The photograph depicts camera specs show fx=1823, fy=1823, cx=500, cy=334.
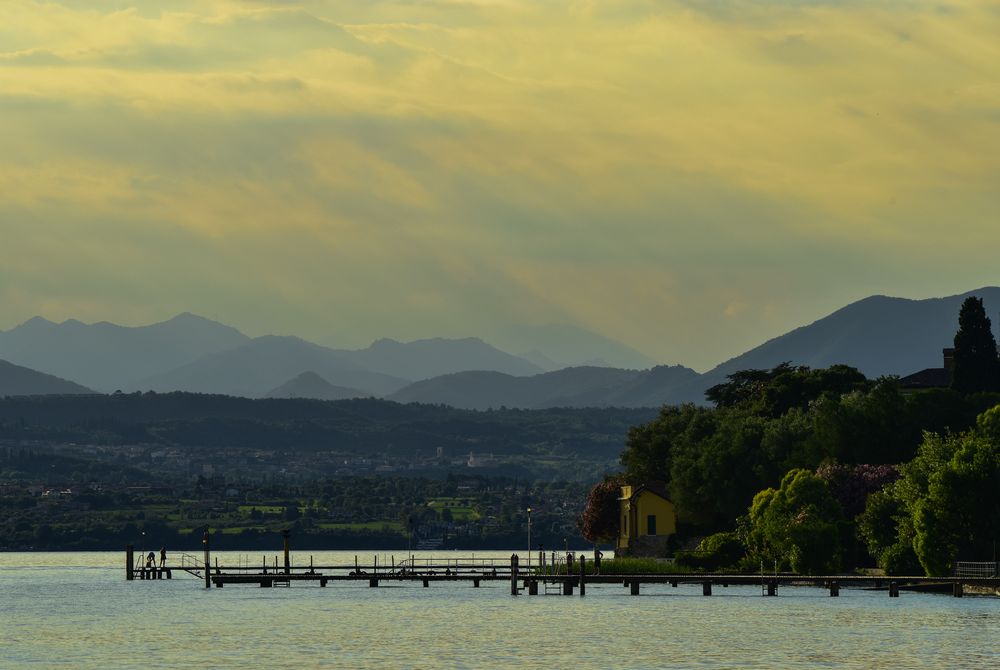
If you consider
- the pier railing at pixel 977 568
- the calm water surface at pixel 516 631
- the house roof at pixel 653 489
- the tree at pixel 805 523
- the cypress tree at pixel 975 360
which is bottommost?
the calm water surface at pixel 516 631

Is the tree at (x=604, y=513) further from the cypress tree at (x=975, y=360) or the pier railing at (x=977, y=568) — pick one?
the pier railing at (x=977, y=568)

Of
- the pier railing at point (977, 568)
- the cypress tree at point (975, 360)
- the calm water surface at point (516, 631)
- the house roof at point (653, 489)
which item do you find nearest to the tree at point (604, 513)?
the house roof at point (653, 489)

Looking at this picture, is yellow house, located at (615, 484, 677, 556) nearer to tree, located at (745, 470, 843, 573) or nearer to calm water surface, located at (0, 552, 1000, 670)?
calm water surface, located at (0, 552, 1000, 670)

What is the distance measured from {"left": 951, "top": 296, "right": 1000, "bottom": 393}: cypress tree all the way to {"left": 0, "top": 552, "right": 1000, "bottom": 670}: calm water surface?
28094 millimetres

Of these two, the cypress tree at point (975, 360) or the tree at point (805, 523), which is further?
the cypress tree at point (975, 360)

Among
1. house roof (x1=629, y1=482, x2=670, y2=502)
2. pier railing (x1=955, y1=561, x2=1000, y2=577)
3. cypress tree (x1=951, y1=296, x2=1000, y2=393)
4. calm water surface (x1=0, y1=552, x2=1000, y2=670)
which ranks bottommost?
calm water surface (x1=0, y1=552, x2=1000, y2=670)

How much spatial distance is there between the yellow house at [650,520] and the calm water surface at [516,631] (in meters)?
17.3

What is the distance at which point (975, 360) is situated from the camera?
574 feet

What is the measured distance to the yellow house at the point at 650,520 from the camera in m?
186

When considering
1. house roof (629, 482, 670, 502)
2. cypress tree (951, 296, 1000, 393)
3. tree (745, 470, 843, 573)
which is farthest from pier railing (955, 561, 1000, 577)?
house roof (629, 482, 670, 502)

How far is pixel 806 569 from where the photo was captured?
153875mm

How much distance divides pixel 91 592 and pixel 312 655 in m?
93.5

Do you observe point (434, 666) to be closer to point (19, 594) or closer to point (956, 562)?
point (956, 562)

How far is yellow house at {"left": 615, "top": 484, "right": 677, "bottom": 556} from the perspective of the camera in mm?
185625
